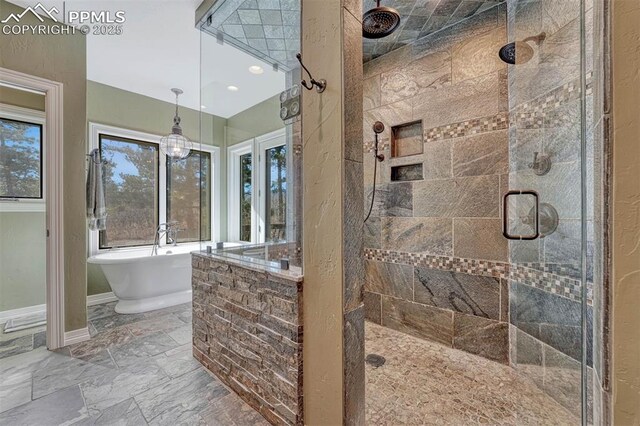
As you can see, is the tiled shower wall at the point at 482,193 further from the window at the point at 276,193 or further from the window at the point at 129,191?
the window at the point at 129,191

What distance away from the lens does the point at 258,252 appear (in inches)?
65.8

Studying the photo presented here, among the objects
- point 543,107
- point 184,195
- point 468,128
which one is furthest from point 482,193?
point 184,195

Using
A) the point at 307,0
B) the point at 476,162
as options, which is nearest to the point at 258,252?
the point at 307,0

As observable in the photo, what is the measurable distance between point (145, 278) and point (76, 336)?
0.78 m

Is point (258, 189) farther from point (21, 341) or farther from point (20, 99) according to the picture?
point (20, 99)

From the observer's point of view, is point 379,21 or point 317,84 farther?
point 379,21

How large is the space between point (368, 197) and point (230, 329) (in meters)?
1.72

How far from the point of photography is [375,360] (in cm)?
195

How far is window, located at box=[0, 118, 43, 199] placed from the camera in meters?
2.72

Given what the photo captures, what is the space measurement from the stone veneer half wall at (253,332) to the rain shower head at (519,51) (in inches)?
78.6


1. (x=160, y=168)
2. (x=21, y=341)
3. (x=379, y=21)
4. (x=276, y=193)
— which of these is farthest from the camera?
(x=160, y=168)

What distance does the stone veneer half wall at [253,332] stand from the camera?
4.01 feet

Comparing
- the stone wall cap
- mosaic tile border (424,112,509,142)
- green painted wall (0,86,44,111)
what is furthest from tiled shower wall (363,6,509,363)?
green painted wall (0,86,44,111)

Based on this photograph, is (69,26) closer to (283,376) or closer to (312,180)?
(312,180)
